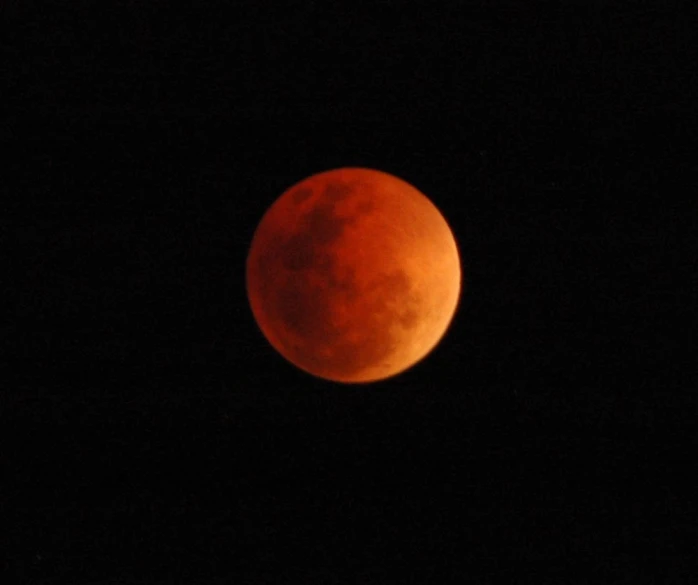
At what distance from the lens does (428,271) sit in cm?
514

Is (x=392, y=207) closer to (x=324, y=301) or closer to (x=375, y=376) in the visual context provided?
(x=324, y=301)

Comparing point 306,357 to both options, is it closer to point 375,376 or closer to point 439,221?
point 375,376

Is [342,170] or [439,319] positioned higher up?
[342,170]

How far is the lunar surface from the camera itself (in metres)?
5.02

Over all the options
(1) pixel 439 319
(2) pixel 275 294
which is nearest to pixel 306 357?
(2) pixel 275 294

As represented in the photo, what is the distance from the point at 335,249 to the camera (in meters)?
5.04

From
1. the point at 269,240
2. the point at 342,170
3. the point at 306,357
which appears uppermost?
the point at 342,170

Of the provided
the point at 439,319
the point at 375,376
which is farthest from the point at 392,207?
the point at 375,376

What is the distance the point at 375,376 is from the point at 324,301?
0.76 m

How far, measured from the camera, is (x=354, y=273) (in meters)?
A: 5.00

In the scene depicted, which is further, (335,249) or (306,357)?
(306,357)

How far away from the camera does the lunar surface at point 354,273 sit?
5.02 meters

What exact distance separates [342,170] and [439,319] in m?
1.09

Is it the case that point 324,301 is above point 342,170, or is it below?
below
